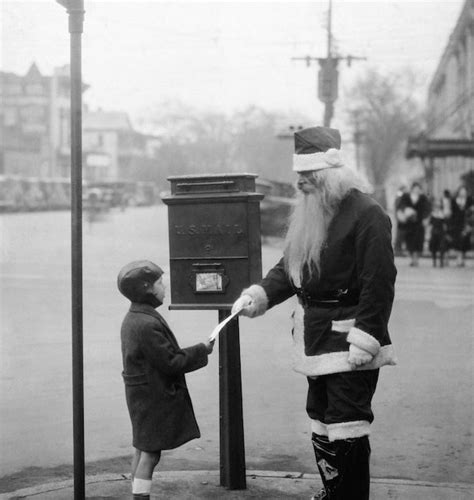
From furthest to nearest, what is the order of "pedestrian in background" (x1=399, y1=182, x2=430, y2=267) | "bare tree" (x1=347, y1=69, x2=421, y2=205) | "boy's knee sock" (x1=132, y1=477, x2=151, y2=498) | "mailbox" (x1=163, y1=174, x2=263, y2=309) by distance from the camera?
"bare tree" (x1=347, y1=69, x2=421, y2=205) → "pedestrian in background" (x1=399, y1=182, x2=430, y2=267) → "mailbox" (x1=163, y1=174, x2=263, y2=309) → "boy's knee sock" (x1=132, y1=477, x2=151, y2=498)

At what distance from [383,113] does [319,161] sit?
60971 millimetres

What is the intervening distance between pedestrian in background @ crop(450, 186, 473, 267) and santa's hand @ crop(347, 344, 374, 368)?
1770 cm

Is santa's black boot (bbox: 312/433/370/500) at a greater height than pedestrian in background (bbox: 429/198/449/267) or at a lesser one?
lesser

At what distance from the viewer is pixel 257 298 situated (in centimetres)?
463

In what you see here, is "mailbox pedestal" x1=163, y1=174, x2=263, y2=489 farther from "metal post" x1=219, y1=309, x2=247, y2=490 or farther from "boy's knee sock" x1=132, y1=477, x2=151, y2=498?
"boy's knee sock" x1=132, y1=477, x2=151, y2=498

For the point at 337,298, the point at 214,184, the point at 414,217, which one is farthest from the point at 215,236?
the point at 414,217

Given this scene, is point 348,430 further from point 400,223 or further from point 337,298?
point 400,223

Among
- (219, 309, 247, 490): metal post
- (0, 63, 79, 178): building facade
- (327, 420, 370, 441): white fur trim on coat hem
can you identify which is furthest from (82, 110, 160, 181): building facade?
(327, 420, 370, 441): white fur trim on coat hem

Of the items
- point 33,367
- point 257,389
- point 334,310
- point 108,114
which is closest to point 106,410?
point 257,389

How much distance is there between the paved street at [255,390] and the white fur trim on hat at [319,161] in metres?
2.23

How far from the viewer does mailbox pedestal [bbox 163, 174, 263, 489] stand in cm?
509

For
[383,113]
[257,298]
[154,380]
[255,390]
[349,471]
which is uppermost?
[383,113]

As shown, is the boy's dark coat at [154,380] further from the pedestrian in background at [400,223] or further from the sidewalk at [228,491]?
the pedestrian in background at [400,223]

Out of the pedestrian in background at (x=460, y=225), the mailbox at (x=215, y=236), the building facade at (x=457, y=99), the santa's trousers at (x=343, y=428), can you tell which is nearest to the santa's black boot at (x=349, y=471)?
the santa's trousers at (x=343, y=428)
